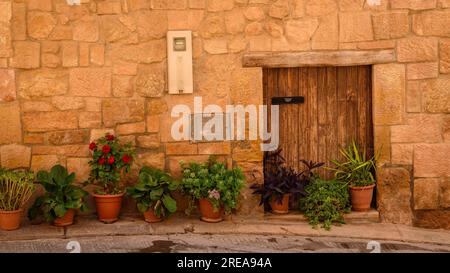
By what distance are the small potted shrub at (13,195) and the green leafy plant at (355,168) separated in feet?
10.6

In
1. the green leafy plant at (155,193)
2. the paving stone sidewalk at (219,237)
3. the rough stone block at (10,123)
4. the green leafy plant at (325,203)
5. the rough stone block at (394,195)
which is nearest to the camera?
the paving stone sidewalk at (219,237)

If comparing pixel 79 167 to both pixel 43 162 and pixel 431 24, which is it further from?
pixel 431 24

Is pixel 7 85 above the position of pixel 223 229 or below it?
above

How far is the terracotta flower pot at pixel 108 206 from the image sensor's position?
6547mm

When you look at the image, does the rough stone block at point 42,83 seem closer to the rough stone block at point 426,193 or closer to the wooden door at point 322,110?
the wooden door at point 322,110

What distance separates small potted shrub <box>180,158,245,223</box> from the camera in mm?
6500

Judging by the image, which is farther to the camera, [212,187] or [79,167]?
[79,167]

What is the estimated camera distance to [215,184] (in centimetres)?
655

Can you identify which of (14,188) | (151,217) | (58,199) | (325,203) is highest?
(14,188)

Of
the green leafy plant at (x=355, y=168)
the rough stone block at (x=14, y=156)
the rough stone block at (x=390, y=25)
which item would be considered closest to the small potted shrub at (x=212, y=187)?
the green leafy plant at (x=355, y=168)

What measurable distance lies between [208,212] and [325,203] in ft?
4.00

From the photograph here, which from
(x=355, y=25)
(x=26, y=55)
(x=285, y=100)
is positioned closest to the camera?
(x=26, y=55)

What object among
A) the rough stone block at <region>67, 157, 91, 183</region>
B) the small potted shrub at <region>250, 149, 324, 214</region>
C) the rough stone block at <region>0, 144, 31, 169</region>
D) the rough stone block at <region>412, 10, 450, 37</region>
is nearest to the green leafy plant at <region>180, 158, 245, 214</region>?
the small potted shrub at <region>250, 149, 324, 214</region>

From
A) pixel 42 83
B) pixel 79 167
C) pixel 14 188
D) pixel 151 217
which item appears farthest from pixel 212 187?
pixel 42 83
